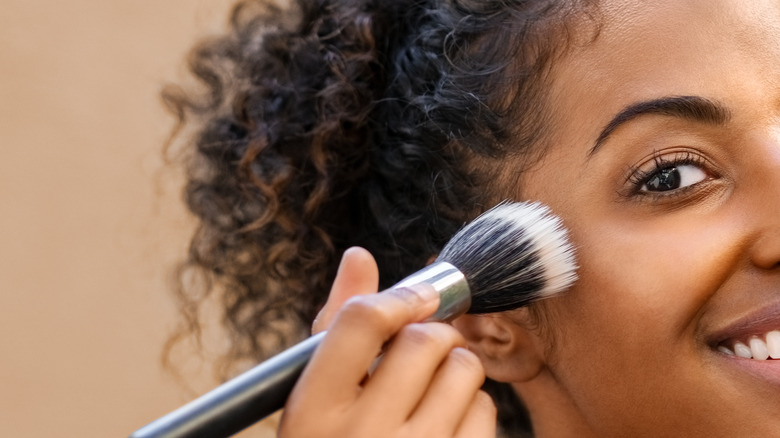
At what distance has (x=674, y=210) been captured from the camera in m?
0.88

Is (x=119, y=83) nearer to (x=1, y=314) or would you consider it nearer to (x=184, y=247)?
(x=184, y=247)

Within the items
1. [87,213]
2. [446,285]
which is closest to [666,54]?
[446,285]

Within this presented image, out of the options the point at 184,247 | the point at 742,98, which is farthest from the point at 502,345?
the point at 184,247

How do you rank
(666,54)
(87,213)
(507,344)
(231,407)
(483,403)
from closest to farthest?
(231,407) < (483,403) < (666,54) < (507,344) < (87,213)

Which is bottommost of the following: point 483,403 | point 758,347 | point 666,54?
point 758,347

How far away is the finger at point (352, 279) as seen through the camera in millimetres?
807

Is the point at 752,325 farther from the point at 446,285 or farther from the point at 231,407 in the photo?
the point at 231,407

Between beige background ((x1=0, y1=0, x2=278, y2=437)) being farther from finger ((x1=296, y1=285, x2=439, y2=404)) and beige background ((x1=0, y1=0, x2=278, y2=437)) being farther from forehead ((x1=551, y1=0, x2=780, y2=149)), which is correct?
finger ((x1=296, y1=285, x2=439, y2=404))

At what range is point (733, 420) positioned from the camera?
85 centimetres

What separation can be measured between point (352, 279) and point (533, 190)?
9.0 inches

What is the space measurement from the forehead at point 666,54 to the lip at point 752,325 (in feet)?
0.59

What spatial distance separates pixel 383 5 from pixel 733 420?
22.7 inches

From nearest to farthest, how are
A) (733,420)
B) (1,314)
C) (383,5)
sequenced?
(733,420)
(383,5)
(1,314)

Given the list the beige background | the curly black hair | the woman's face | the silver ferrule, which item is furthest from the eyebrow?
the beige background
